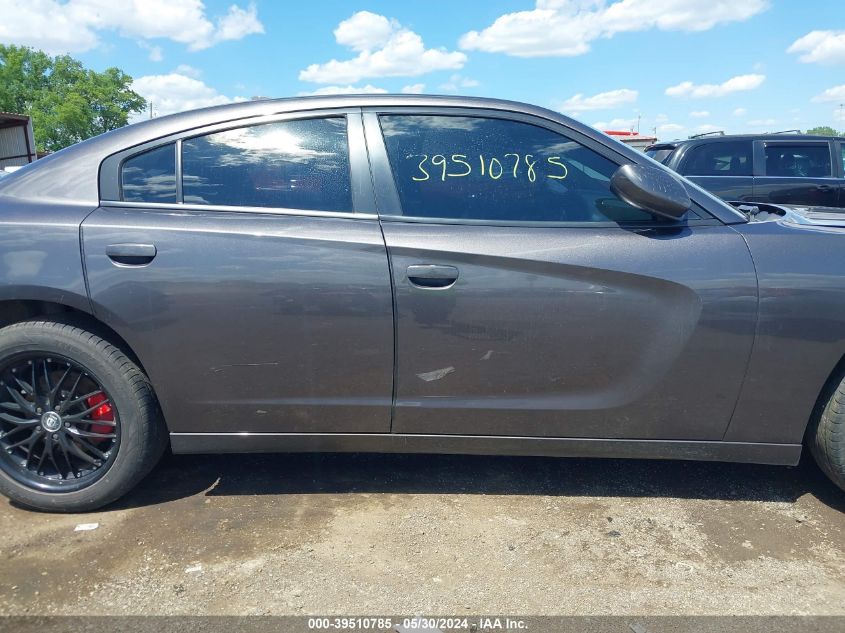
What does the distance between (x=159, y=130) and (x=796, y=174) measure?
21.7 feet

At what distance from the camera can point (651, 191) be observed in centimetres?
225

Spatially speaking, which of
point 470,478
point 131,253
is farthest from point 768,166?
point 131,253

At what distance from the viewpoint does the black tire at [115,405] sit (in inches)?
94.0

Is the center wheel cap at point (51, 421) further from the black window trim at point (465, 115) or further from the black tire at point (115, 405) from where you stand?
the black window trim at point (465, 115)

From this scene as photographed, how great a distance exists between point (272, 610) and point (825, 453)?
2.12 metres

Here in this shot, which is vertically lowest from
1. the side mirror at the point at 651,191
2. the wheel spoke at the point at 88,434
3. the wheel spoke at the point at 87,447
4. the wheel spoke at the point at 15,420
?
the wheel spoke at the point at 87,447

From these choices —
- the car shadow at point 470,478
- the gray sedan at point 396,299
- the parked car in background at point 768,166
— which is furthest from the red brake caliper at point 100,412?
the parked car in background at point 768,166

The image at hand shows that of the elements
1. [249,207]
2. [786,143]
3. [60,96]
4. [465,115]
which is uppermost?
[60,96]

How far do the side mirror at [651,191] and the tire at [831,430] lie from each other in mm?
890

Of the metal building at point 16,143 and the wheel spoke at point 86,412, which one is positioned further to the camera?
the metal building at point 16,143

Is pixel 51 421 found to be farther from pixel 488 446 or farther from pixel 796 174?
pixel 796 174

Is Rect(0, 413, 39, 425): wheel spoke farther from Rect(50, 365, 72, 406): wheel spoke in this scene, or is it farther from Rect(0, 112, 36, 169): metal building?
Rect(0, 112, 36, 169): metal building

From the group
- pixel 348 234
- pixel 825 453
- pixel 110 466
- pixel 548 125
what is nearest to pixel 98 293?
pixel 110 466

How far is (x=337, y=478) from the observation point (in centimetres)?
285
